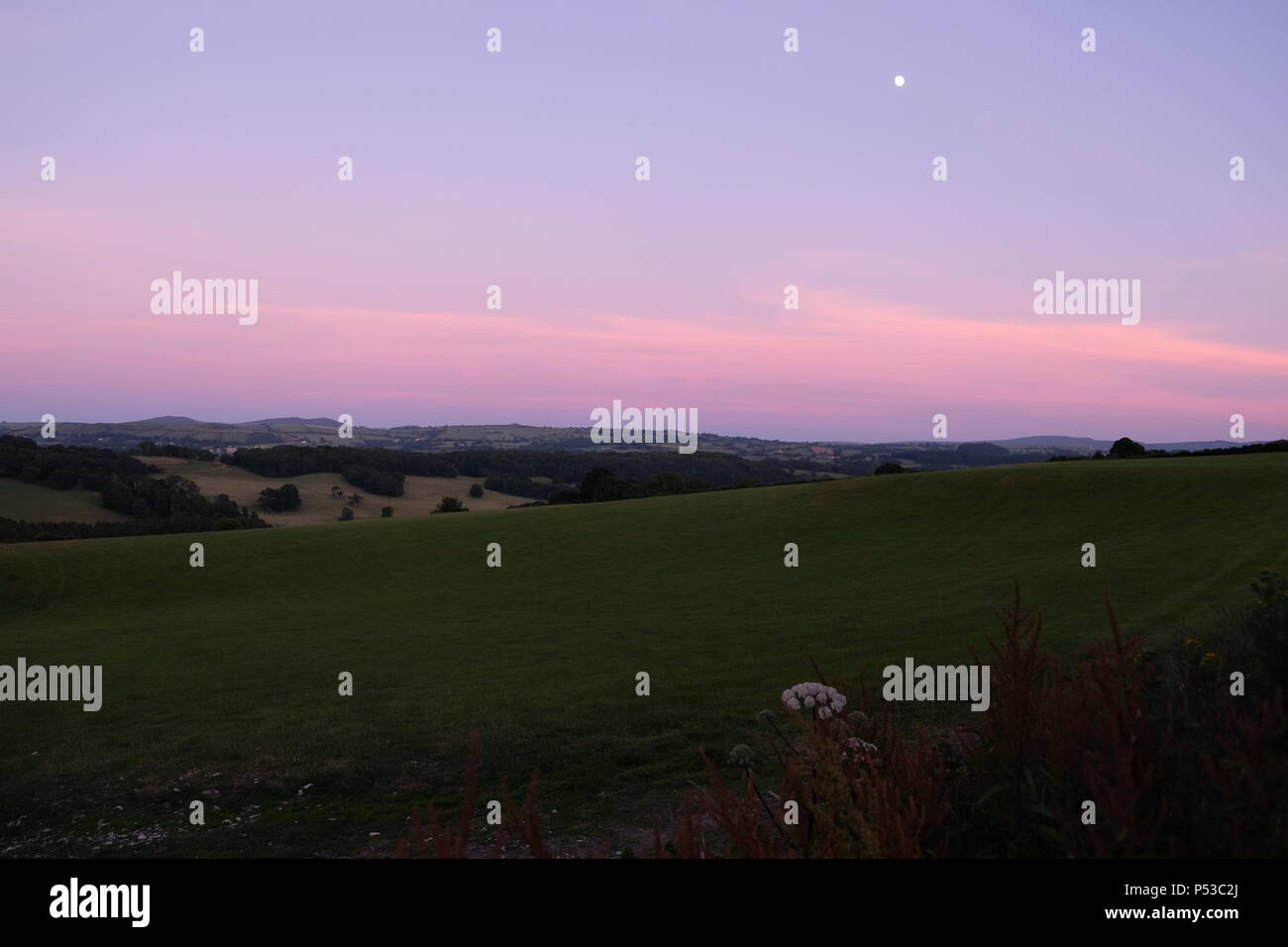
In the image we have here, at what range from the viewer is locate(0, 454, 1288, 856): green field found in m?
10.4

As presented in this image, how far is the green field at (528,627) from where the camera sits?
34.2 ft

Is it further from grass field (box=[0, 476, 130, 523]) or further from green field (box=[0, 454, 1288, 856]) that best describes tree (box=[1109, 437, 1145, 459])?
grass field (box=[0, 476, 130, 523])

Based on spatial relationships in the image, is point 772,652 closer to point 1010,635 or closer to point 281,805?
point 281,805

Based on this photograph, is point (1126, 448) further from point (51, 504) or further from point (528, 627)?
point (51, 504)

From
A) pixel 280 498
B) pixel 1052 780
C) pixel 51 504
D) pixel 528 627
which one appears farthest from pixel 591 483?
pixel 1052 780


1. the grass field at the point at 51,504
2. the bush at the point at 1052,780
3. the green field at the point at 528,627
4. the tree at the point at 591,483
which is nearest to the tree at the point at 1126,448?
the green field at the point at 528,627

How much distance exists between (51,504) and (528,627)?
58.2 meters

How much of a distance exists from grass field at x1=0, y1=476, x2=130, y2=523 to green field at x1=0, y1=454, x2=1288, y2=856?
25.3 meters

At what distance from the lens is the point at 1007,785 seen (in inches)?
168

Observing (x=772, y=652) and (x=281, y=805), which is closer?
(x=281, y=805)

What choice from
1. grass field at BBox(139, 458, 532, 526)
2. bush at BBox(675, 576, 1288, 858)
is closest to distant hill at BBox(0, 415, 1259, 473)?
grass field at BBox(139, 458, 532, 526)
